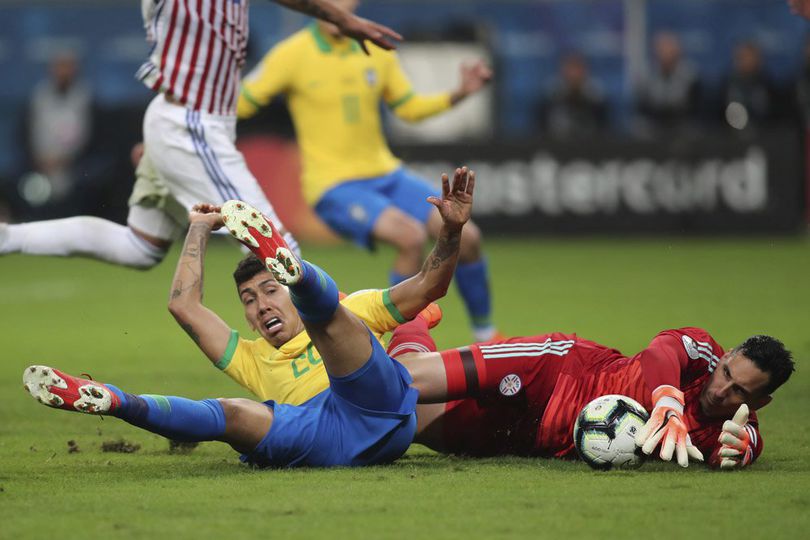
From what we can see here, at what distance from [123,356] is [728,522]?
554cm

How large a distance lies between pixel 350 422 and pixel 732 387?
1.45m

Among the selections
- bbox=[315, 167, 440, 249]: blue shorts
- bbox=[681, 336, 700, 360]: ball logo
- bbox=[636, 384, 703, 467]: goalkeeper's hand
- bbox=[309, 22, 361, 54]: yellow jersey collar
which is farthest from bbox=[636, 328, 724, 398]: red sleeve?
bbox=[309, 22, 361, 54]: yellow jersey collar

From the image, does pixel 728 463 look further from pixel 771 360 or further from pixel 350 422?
pixel 350 422

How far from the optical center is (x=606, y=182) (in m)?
17.0

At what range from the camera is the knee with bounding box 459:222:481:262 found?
29.6 ft

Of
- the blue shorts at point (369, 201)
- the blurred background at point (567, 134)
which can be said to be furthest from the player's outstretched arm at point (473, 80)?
the blurred background at point (567, 134)

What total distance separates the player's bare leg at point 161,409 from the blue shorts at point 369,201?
3.90 metres

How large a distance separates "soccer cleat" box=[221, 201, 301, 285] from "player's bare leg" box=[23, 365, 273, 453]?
0.58m

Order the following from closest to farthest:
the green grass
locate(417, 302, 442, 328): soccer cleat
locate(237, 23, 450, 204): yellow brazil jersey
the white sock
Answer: the green grass → locate(417, 302, 442, 328): soccer cleat → the white sock → locate(237, 23, 450, 204): yellow brazil jersey

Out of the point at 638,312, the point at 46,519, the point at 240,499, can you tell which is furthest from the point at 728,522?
the point at 638,312

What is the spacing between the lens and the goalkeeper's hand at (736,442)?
5.36 metres

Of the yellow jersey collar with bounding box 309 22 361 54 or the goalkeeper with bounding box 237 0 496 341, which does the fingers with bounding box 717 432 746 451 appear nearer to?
the goalkeeper with bounding box 237 0 496 341

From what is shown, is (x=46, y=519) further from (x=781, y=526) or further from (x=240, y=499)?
(x=781, y=526)

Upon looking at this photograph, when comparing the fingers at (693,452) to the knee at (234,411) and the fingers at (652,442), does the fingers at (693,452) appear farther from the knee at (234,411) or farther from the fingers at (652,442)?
the knee at (234,411)
